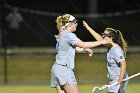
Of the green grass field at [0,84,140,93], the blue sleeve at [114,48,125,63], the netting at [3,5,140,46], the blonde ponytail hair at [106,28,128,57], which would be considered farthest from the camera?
the netting at [3,5,140,46]

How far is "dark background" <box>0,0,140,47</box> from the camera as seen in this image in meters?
26.9

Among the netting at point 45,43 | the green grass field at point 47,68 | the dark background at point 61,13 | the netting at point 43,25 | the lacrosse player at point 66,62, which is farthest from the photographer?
the dark background at point 61,13

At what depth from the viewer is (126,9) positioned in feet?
101

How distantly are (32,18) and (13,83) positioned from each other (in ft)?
25.6

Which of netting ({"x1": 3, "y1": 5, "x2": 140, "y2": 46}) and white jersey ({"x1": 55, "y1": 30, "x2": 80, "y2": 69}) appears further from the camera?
netting ({"x1": 3, "y1": 5, "x2": 140, "y2": 46})

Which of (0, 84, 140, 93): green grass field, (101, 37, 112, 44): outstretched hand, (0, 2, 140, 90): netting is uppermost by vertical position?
(101, 37, 112, 44): outstretched hand

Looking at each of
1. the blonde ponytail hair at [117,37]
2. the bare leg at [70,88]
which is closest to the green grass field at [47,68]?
the blonde ponytail hair at [117,37]

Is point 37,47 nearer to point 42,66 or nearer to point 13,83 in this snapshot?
point 42,66

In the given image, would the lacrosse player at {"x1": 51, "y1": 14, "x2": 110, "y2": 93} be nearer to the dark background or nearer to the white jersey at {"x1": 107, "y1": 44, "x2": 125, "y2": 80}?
the white jersey at {"x1": 107, "y1": 44, "x2": 125, "y2": 80}

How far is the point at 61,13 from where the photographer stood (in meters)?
29.6

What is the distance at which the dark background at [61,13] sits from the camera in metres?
26.9

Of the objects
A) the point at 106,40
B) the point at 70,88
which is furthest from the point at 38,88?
the point at 106,40

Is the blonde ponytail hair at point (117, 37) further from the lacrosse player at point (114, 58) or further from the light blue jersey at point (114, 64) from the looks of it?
the light blue jersey at point (114, 64)

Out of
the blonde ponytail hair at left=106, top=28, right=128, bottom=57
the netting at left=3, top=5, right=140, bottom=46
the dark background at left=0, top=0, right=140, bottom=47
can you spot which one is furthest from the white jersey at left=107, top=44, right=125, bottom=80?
the netting at left=3, top=5, right=140, bottom=46
